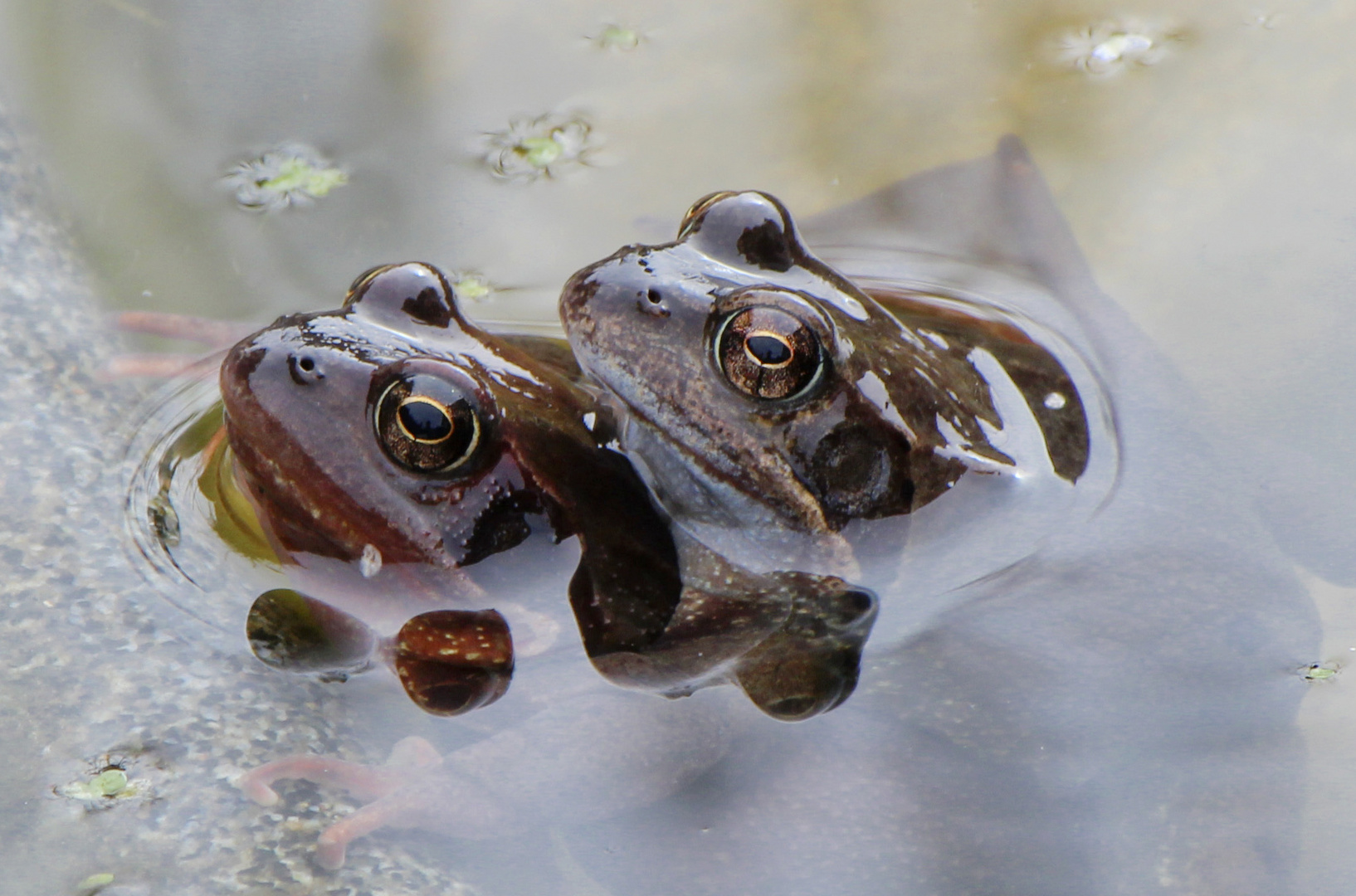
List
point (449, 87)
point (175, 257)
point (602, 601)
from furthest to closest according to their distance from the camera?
point (449, 87), point (175, 257), point (602, 601)

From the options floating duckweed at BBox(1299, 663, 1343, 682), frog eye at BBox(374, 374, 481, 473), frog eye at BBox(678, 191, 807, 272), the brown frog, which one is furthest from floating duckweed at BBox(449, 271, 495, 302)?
floating duckweed at BBox(1299, 663, 1343, 682)

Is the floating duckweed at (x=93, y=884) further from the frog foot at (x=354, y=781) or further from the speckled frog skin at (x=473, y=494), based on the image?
the speckled frog skin at (x=473, y=494)

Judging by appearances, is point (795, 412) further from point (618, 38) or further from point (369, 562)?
point (618, 38)

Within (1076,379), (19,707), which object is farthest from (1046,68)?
(19,707)

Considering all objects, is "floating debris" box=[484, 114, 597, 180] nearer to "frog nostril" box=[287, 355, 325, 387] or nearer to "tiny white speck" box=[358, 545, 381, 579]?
"frog nostril" box=[287, 355, 325, 387]

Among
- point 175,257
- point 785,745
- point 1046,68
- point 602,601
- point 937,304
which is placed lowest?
point 175,257

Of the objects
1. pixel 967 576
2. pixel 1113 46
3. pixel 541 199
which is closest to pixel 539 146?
pixel 541 199

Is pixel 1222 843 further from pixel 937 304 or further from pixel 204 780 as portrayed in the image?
pixel 204 780

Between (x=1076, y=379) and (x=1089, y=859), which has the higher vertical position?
(x=1076, y=379)
